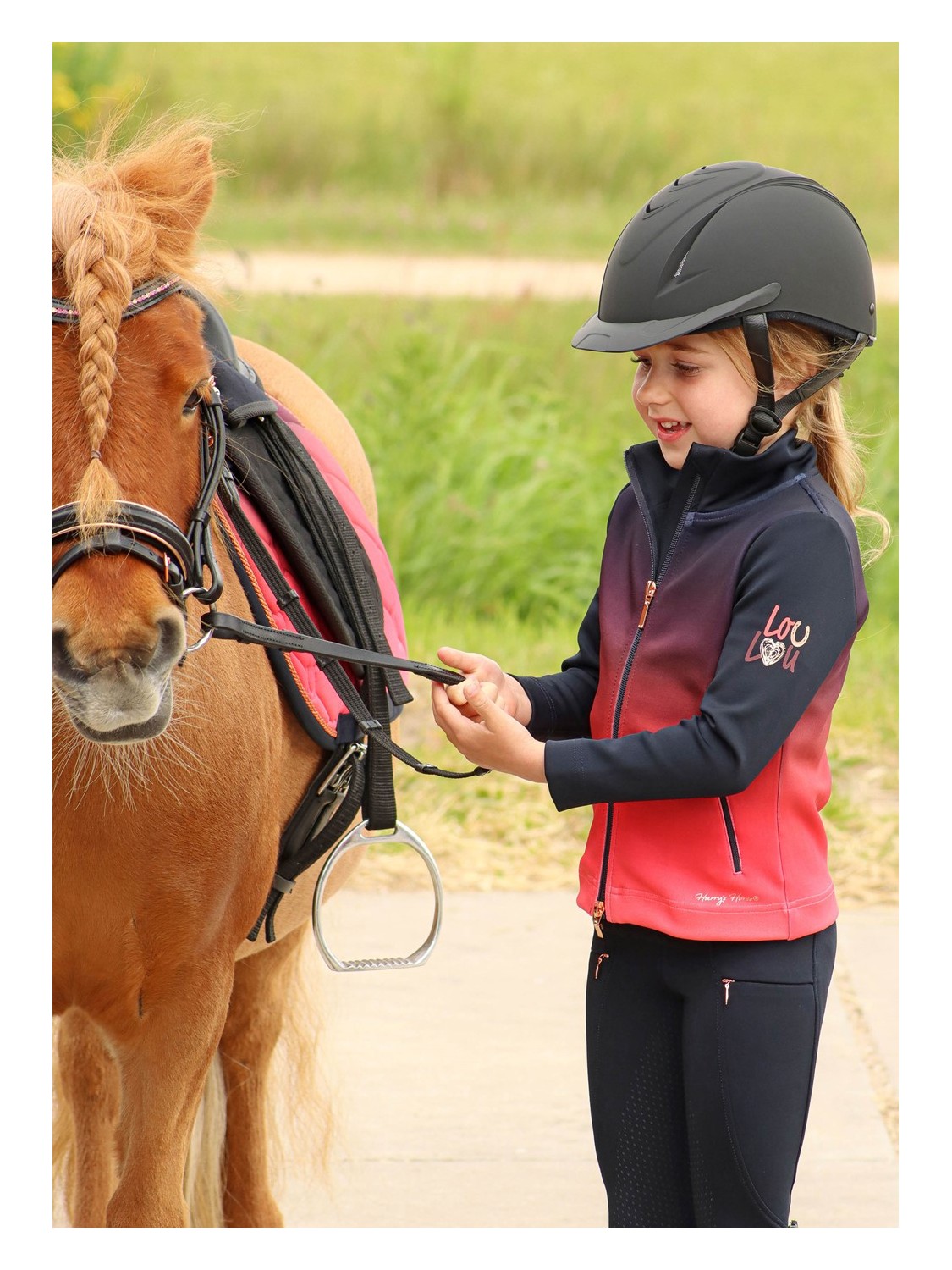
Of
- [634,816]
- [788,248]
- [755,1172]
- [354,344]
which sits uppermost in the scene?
[354,344]

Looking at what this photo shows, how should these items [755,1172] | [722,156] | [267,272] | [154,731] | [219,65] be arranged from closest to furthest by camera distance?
[154,731]
[755,1172]
[267,272]
[722,156]
[219,65]

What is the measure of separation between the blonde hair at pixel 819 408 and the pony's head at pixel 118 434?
68 centimetres

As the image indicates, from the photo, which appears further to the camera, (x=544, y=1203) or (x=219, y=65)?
(x=219, y=65)

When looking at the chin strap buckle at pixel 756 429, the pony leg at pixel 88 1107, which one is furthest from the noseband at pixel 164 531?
the pony leg at pixel 88 1107

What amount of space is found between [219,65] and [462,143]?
2.38 meters

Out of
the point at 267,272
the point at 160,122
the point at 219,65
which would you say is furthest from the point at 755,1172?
the point at 219,65

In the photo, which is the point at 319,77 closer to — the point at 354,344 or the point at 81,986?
the point at 354,344

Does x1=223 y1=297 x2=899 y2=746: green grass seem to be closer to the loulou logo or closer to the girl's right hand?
the girl's right hand

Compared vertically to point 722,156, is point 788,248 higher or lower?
lower

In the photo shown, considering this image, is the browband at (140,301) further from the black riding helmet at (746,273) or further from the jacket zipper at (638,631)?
the jacket zipper at (638,631)

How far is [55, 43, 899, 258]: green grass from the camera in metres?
9.40

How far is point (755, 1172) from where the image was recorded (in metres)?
1.74

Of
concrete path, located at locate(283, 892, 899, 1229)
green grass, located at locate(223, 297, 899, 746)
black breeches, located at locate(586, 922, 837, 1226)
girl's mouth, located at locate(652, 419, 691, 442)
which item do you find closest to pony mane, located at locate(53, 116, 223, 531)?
girl's mouth, located at locate(652, 419, 691, 442)

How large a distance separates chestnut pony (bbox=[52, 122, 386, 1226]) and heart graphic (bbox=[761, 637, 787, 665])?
2.18ft
